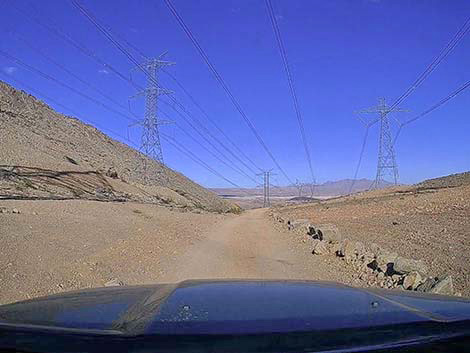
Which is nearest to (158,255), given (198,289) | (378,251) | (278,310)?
(378,251)

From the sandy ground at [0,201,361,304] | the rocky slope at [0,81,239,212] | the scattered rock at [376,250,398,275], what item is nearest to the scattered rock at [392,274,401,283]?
the scattered rock at [376,250,398,275]

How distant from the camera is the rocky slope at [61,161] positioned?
32.3m

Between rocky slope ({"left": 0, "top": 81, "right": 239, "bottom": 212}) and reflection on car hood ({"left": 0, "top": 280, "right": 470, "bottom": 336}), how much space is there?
2041cm

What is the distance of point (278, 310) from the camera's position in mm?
3414

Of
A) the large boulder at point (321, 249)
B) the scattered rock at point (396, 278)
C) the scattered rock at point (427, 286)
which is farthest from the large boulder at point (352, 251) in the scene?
the scattered rock at point (427, 286)

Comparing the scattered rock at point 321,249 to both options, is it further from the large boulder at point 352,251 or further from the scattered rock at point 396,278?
the scattered rock at point 396,278

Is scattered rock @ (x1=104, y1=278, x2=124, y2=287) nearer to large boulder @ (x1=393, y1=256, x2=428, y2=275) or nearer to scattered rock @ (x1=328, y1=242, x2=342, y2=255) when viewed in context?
large boulder @ (x1=393, y1=256, x2=428, y2=275)

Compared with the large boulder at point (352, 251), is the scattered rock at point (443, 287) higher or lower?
lower

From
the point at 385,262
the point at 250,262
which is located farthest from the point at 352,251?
the point at 250,262

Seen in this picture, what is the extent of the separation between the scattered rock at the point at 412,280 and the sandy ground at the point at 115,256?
5.44 feet

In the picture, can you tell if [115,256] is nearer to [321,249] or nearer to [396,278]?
[321,249]

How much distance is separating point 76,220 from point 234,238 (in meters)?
6.82

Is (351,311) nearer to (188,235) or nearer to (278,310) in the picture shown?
(278,310)

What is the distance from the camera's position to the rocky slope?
32.3 m
